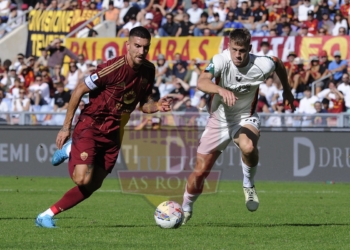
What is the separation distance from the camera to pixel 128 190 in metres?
17.2

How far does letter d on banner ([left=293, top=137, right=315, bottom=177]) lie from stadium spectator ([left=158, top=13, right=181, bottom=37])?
7.36m

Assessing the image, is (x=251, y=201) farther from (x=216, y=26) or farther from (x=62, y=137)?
(x=216, y=26)

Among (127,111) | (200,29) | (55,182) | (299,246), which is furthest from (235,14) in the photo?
(299,246)

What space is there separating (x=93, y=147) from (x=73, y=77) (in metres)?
15.1

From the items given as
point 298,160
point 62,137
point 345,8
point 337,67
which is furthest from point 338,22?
point 62,137

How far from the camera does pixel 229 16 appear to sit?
24.7 meters

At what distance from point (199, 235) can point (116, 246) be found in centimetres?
125

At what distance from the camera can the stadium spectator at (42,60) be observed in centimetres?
2541

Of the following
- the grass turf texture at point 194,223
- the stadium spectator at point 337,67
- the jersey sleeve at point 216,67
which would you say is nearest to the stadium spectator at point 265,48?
the stadium spectator at point 337,67

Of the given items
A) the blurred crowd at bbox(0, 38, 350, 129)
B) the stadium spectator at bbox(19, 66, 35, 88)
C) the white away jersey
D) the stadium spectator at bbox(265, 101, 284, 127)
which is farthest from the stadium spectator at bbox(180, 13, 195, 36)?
the white away jersey

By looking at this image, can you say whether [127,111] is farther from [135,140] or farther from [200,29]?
[200,29]

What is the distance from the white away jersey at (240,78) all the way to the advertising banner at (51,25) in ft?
60.5

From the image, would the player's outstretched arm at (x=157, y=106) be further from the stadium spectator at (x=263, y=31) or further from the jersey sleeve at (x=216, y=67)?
the stadium spectator at (x=263, y=31)

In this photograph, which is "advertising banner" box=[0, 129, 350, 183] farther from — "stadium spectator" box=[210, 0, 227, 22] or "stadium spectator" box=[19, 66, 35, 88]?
"stadium spectator" box=[210, 0, 227, 22]
